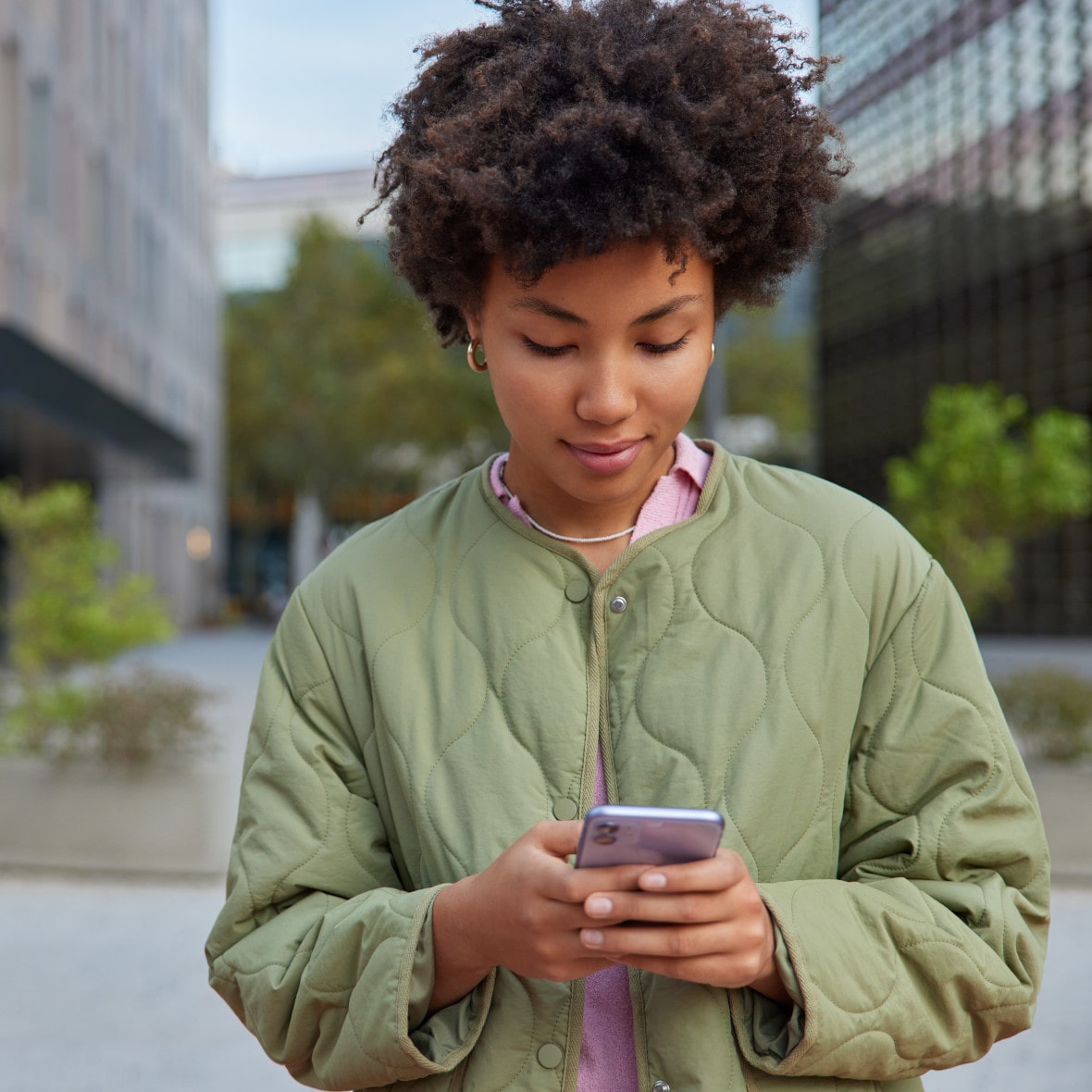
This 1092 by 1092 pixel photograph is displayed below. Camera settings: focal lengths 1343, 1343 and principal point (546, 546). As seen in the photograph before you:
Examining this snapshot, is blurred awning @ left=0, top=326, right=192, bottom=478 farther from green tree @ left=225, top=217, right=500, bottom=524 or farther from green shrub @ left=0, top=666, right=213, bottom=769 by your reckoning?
green tree @ left=225, top=217, right=500, bottom=524

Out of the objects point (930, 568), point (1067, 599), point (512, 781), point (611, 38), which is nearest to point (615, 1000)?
point (512, 781)

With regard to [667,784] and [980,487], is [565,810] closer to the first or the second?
[667,784]

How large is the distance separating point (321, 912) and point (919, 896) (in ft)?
2.14

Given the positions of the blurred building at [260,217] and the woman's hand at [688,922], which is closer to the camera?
the woman's hand at [688,922]

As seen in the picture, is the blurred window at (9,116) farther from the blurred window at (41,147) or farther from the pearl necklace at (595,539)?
the pearl necklace at (595,539)

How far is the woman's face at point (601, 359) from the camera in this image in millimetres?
1407

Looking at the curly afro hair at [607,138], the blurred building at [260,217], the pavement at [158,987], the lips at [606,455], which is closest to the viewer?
the curly afro hair at [607,138]

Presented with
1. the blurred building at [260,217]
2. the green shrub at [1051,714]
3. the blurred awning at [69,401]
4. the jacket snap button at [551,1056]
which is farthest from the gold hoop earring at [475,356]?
the blurred building at [260,217]

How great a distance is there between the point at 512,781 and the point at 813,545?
1.44 feet

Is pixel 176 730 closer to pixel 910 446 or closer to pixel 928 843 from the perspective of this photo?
pixel 928 843

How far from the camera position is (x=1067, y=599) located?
89.2ft

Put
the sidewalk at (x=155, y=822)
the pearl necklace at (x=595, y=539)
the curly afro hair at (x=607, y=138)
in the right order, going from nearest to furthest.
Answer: the curly afro hair at (x=607, y=138)
the pearl necklace at (x=595, y=539)
the sidewalk at (x=155, y=822)

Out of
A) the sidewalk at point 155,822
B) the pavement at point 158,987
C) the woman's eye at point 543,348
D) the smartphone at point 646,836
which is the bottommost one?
the pavement at point 158,987

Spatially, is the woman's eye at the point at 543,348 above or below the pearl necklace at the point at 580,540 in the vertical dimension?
above
